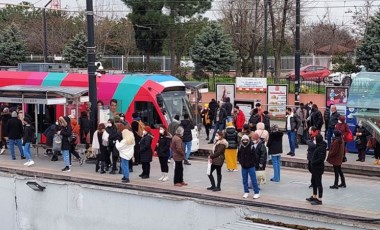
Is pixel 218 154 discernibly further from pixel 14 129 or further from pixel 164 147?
pixel 14 129

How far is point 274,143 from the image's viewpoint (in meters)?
15.5

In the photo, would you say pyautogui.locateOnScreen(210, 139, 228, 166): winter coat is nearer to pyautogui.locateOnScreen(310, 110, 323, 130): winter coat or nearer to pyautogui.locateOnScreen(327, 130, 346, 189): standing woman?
pyautogui.locateOnScreen(327, 130, 346, 189): standing woman

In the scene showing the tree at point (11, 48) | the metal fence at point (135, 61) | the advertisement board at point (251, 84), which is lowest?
the advertisement board at point (251, 84)

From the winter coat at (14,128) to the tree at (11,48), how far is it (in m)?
33.3

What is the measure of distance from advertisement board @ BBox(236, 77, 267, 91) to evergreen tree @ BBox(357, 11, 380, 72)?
24.0ft

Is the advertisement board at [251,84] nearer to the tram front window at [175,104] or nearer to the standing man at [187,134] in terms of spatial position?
the tram front window at [175,104]

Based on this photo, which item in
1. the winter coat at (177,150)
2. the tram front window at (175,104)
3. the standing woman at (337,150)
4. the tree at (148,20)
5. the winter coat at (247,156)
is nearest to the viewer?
the winter coat at (247,156)

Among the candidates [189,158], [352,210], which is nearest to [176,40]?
[189,158]

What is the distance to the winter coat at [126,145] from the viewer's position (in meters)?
15.8

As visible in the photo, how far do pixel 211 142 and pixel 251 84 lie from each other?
819cm

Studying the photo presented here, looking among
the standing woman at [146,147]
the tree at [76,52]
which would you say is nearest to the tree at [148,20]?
the tree at [76,52]

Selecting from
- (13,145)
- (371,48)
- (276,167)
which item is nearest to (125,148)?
(276,167)

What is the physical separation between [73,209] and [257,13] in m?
37.2

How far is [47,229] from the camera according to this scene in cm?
1585
